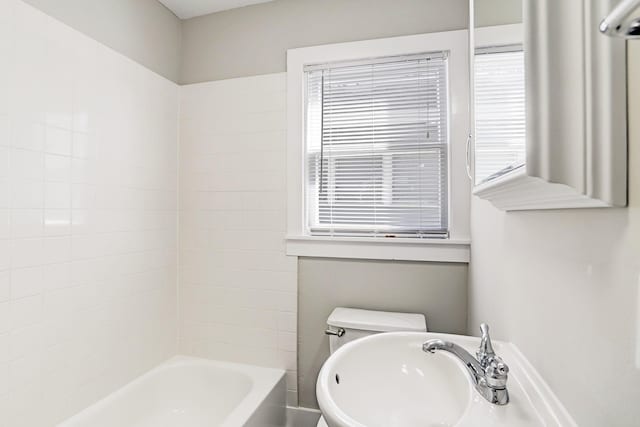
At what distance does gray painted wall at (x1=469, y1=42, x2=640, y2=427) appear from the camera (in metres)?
0.47

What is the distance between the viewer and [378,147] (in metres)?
1.95

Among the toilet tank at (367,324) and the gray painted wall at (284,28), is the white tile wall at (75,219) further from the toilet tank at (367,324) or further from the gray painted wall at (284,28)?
the toilet tank at (367,324)

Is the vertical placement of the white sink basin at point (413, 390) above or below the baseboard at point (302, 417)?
above

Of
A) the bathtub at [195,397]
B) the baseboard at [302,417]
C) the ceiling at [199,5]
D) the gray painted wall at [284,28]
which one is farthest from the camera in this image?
the ceiling at [199,5]

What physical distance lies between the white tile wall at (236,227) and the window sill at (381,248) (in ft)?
0.40

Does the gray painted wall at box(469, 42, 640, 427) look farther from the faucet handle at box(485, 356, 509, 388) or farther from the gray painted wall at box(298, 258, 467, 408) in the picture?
the gray painted wall at box(298, 258, 467, 408)

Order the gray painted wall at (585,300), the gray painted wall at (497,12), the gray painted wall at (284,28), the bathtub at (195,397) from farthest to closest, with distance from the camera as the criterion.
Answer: the gray painted wall at (284,28) < the bathtub at (195,397) < the gray painted wall at (497,12) < the gray painted wall at (585,300)

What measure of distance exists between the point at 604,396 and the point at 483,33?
97 centimetres

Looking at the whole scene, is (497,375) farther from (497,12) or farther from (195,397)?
(195,397)

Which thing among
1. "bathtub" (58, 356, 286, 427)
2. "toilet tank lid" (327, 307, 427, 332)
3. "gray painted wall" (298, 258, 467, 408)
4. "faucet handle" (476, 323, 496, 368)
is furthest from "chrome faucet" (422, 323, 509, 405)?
"bathtub" (58, 356, 286, 427)

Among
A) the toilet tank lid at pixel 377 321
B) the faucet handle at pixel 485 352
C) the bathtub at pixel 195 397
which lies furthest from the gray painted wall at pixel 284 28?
the bathtub at pixel 195 397

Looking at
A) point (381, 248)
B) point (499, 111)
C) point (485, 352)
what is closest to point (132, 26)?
point (381, 248)

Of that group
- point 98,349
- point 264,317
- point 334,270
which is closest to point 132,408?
point 98,349

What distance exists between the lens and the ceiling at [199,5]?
2100 millimetres
